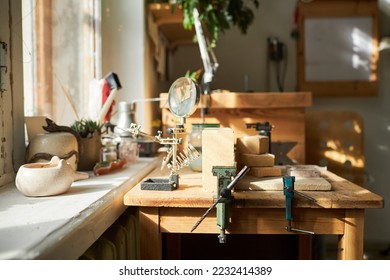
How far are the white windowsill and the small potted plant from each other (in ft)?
0.66

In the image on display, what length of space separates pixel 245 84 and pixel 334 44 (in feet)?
1.76

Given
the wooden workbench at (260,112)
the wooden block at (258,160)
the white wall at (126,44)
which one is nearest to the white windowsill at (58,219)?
the wooden block at (258,160)

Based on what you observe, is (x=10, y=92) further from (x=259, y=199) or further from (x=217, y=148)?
(x=259, y=199)

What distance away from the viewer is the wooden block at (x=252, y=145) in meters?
0.91

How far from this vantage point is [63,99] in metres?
1.37

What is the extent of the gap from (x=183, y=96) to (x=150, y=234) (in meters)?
0.30

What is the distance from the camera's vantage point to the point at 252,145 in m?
0.91

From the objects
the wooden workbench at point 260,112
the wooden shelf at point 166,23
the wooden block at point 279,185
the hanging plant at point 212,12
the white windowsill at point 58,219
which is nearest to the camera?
the white windowsill at point 58,219

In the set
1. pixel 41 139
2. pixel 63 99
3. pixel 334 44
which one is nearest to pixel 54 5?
pixel 63 99

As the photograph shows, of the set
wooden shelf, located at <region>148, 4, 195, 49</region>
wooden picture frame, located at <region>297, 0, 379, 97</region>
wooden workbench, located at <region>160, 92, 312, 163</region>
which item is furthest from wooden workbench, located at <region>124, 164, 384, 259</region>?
wooden picture frame, located at <region>297, 0, 379, 97</region>

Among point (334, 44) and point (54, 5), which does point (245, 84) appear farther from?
Result: point (54, 5)

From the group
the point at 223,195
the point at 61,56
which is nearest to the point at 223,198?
the point at 223,195

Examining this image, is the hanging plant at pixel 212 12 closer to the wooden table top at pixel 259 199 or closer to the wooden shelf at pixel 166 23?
the wooden shelf at pixel 166 23

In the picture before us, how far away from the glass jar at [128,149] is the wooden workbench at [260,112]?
171 millimetres
